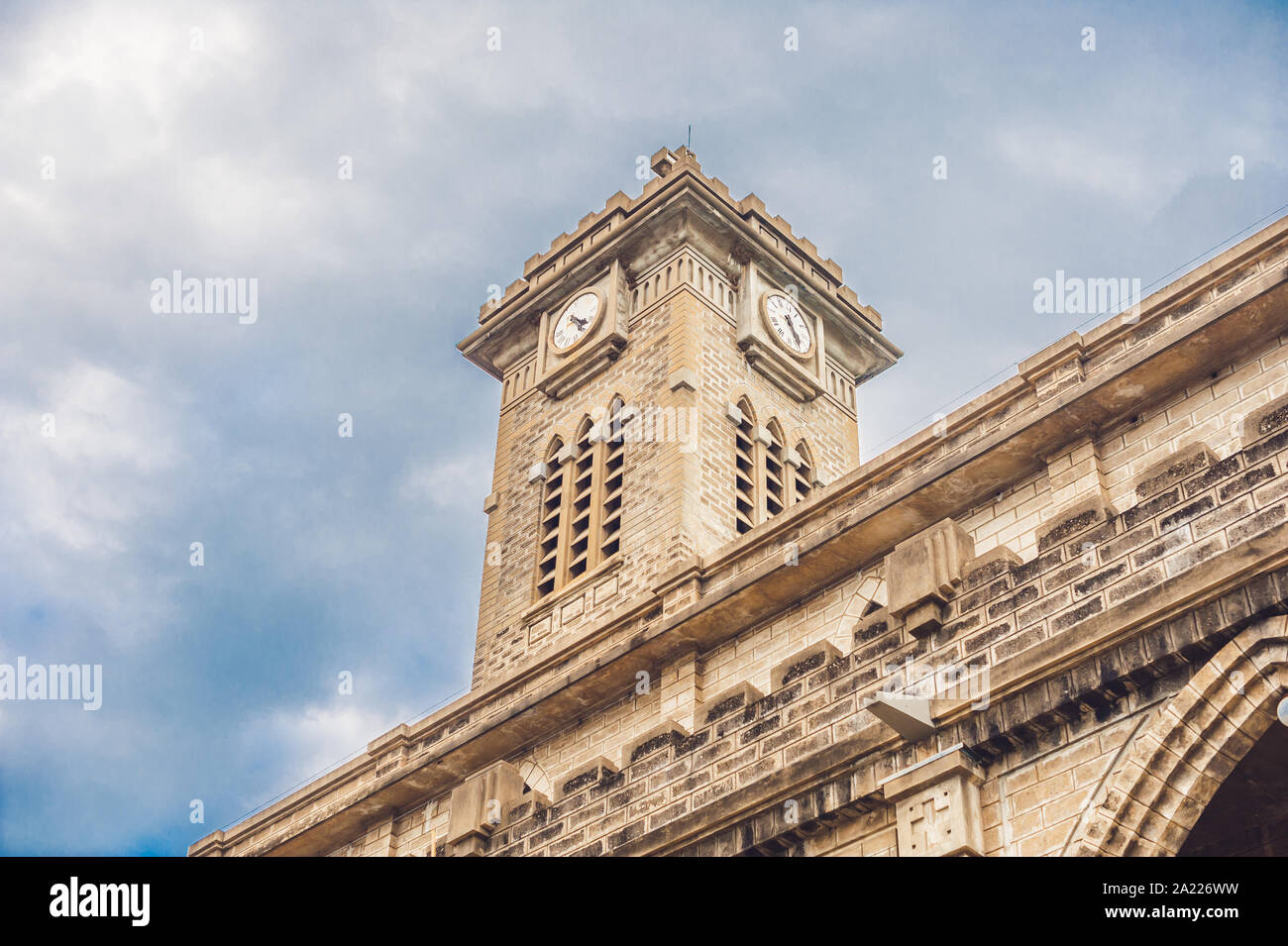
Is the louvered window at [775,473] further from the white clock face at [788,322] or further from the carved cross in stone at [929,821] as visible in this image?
the carved cross in stone at [929,821]

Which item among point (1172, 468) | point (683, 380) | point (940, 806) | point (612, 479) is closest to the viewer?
point (940, 806)

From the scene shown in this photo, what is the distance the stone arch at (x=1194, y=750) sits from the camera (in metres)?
13.1

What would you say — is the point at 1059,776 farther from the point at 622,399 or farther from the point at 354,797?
the point at 622,399

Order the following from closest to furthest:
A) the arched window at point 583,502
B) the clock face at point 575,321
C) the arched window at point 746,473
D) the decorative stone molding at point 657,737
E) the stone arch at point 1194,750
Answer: the stone arch at point 1194,750 → the decorative stone molding at point 657,737 → the arched window at point 746,473 → the arched window at point 583,502 → the clock face at point 575,321

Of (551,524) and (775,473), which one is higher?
(775,473)

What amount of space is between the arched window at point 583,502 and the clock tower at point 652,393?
5 centimetres

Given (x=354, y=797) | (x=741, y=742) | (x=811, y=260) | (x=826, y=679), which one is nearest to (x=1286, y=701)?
(x=826, y=679)

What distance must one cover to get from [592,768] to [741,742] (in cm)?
526

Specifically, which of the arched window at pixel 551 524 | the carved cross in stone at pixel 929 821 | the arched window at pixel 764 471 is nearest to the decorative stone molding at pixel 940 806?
the carved cross in stone at pixel 929 821

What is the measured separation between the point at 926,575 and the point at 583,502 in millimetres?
21845

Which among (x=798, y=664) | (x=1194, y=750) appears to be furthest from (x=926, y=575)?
(x=798, y=664)

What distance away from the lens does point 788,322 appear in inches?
1640

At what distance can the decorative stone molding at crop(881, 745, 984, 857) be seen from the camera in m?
14.3

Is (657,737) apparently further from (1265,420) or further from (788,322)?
(788,322)
